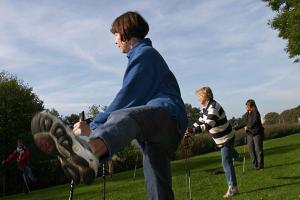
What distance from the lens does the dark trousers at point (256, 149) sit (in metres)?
14.4

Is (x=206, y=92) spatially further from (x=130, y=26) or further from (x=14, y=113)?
(x=14, y=113)

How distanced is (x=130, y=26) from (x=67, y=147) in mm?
1756

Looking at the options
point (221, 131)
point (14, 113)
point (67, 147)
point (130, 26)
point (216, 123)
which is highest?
point (14, 113)

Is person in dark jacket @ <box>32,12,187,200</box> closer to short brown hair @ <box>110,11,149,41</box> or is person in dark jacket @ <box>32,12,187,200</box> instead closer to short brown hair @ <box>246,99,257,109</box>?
short brown hair @ <box>110,11,149,41</box>

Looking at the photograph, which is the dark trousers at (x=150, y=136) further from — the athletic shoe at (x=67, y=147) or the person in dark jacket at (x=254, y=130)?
the person in dark jacket at (x=254, y=130)

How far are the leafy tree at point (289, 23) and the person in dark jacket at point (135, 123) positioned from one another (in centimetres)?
3176

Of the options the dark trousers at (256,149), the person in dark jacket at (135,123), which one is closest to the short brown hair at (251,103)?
the dark trousers at (256,149)

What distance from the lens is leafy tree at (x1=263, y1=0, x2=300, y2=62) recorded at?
34.8m

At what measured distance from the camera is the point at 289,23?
1398 inches

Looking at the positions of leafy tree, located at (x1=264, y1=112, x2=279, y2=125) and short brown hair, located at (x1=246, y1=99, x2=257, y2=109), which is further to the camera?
leafy tree, located at (x1=264, y1=112, x2=279, y2=125)

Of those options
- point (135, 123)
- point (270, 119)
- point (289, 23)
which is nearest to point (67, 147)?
point (135, 123)

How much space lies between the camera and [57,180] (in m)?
27.8

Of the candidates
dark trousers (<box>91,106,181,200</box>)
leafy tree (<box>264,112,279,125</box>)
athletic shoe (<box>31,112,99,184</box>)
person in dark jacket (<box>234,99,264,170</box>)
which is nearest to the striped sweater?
person in dark jacket (<box>234,99,264,170</box>)

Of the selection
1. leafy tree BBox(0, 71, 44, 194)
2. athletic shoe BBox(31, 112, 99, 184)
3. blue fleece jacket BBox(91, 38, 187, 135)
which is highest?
leafy tree BBox(0, 71, 44, 194)
